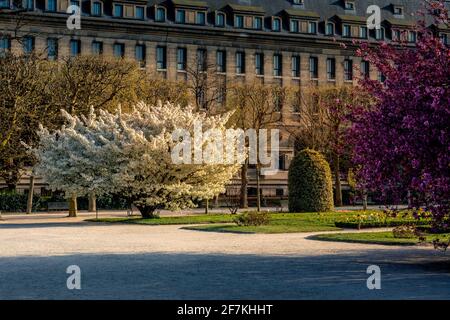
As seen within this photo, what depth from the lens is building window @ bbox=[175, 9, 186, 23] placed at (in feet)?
271

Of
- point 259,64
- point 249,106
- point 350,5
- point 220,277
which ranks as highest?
point 350,5

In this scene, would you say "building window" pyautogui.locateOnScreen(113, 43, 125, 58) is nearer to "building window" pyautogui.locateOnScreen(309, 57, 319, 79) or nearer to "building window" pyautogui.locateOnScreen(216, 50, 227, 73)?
"building window" pyautogui.locateOnScreen(216, 50, 227, 73)

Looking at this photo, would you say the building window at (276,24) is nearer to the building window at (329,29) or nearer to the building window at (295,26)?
the building window at (295,26)

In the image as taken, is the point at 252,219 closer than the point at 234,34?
Yes

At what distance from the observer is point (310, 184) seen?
144ft

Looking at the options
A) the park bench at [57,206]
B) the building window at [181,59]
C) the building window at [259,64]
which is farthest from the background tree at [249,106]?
the park bench at [57,206]

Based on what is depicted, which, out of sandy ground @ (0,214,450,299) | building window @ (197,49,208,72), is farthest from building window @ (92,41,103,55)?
sandy ground @ (0,214,450,299)

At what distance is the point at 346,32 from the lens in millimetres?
89625

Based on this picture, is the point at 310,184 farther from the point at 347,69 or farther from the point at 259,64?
the point at 347,69

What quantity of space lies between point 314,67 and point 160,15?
62.3 ft

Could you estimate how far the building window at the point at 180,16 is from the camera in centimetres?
8256

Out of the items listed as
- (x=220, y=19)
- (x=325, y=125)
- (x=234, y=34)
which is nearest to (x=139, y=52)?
(x=220, y=19)

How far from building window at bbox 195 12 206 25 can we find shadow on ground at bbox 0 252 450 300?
207 ft
